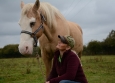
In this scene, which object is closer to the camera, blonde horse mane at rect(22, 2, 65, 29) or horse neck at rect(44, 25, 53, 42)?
blonde horse mane at rect(22, 2, 65, 29)

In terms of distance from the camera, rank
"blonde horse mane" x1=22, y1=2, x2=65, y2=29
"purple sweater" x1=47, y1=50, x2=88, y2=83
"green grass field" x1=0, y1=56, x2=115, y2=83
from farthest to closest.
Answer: "green grass field" x1=0, y1=56, x2=115, y2=83
"blonde horse mane" x1=22, y1=2, x2=65, y2=29
"purple sweater" x1=47, y1=50, x2=88, y2=83

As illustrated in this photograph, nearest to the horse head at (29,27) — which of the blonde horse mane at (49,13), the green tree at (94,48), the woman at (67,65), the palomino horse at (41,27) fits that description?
the palomino horse at (41,27)

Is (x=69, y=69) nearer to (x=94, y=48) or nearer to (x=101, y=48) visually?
(x=101, y=48)

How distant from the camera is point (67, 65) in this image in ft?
10.6

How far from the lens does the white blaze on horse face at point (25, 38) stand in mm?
3602

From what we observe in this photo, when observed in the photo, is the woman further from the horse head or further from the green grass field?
the green grass field

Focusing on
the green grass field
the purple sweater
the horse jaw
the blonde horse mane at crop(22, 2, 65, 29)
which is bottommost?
the green grass field

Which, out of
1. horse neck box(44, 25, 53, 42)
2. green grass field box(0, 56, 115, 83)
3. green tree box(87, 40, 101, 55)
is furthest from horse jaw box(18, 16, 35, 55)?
green tree box(87, 40, 101, 55)

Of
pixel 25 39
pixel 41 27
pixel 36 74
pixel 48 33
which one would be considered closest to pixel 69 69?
pixel 25 39

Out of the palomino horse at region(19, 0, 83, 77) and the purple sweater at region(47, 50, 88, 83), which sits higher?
the palomino horse at region(19, 0, 83, 77)

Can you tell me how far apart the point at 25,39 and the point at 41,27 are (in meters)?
0.57

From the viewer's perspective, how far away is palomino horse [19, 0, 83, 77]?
12.2 ft

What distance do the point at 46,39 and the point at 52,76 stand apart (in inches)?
50.4

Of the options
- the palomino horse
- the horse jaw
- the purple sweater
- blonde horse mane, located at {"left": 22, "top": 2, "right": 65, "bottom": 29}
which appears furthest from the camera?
blonde horse mane, located at {"left": 22, "top": 2, "right": 65, "bottom": 29}
